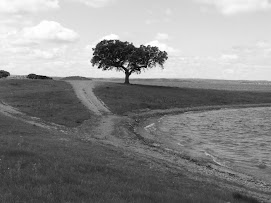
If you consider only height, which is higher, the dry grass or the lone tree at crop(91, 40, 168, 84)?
the lone tree at crop(91, 40, 168, 84)

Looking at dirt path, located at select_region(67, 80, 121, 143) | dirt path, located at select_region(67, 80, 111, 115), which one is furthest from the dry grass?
dirt path, located at select_region(67, 80, 111, 115)

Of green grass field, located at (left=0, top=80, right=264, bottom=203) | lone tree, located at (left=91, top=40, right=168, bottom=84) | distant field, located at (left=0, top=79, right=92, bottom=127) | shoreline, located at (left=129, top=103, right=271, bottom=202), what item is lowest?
shoreline, located at (left=129, top=103, right=271, bottom=202)

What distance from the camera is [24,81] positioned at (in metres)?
85.8

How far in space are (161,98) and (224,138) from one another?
34574 millimetres

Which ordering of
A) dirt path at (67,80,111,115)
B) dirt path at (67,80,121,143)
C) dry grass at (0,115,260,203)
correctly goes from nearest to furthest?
1. dry grass at (0,115,260,203)
2. dirt path at (67,80,121,143)
3. dirt path at (67,80,111,115)

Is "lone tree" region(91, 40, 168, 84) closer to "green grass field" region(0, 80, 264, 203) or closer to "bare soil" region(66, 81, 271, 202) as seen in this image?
"bare soil" region(66, 81, 271, 202)

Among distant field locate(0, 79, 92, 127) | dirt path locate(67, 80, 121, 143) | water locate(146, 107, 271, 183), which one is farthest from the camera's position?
distant field locate(0, 79, 92, 127)

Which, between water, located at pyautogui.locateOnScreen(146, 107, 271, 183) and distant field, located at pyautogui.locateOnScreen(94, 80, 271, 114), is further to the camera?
distant field, located at pyautogui.locateOnScreen(94, 80, 271, 114)

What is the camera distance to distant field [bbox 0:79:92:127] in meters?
45.1

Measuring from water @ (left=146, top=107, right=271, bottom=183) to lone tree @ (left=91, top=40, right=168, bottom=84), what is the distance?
3229cm

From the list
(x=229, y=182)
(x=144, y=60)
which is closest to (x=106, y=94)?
(x=144, y=60)

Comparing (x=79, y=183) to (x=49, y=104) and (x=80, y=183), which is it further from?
(x=49, y=104)

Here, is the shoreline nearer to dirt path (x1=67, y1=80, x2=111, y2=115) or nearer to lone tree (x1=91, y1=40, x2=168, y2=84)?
dirt path (x1=67, y1=80, x2=111, y2=115)

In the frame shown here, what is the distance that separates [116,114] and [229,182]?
34.0 m
